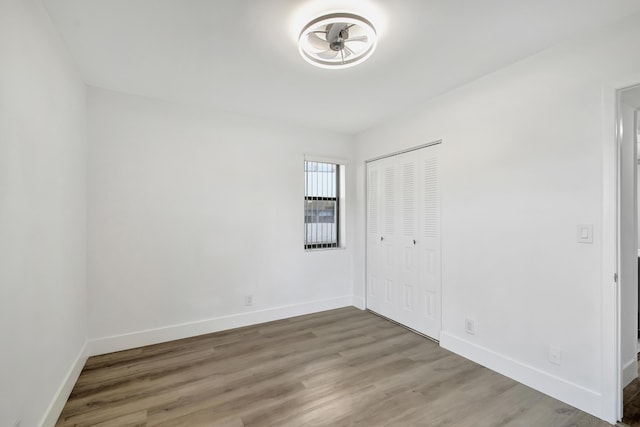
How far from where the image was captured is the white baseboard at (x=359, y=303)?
163 inches

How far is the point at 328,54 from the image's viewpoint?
2.18 metres

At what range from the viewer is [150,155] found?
3.03 m

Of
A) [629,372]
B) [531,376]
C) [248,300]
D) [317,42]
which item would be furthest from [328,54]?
[629,372]

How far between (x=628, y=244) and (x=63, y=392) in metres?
4.27

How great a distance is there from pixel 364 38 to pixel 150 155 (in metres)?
2.43

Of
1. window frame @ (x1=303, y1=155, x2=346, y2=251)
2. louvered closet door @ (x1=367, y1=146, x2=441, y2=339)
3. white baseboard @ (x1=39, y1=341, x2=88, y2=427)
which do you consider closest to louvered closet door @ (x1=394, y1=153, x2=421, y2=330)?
louvered closet door @ (x1=367, y1=146, x2=441, y2=339)

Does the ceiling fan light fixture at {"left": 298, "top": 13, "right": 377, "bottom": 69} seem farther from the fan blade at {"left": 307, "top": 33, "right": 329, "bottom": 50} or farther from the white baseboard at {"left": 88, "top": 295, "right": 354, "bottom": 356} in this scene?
the white baseboard at {"left": 88, "top": 295, "right": 354, "bottom": 356}

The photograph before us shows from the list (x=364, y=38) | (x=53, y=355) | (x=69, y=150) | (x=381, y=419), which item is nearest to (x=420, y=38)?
(x=364, y=38)

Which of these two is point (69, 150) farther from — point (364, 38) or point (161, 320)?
point (364, 38)

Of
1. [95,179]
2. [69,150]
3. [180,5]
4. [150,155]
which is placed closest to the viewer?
[180,5]

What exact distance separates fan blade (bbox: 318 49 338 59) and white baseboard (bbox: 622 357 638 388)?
3263mm

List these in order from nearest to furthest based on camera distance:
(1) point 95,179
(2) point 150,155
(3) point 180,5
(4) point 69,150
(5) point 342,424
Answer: (3) point 180,5 < (5) point 342,424 < (4) point 69,150 < (1) point 95,179 < (2) point 150,155

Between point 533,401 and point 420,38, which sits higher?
point 420,38

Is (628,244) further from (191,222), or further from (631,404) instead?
(191,222)
